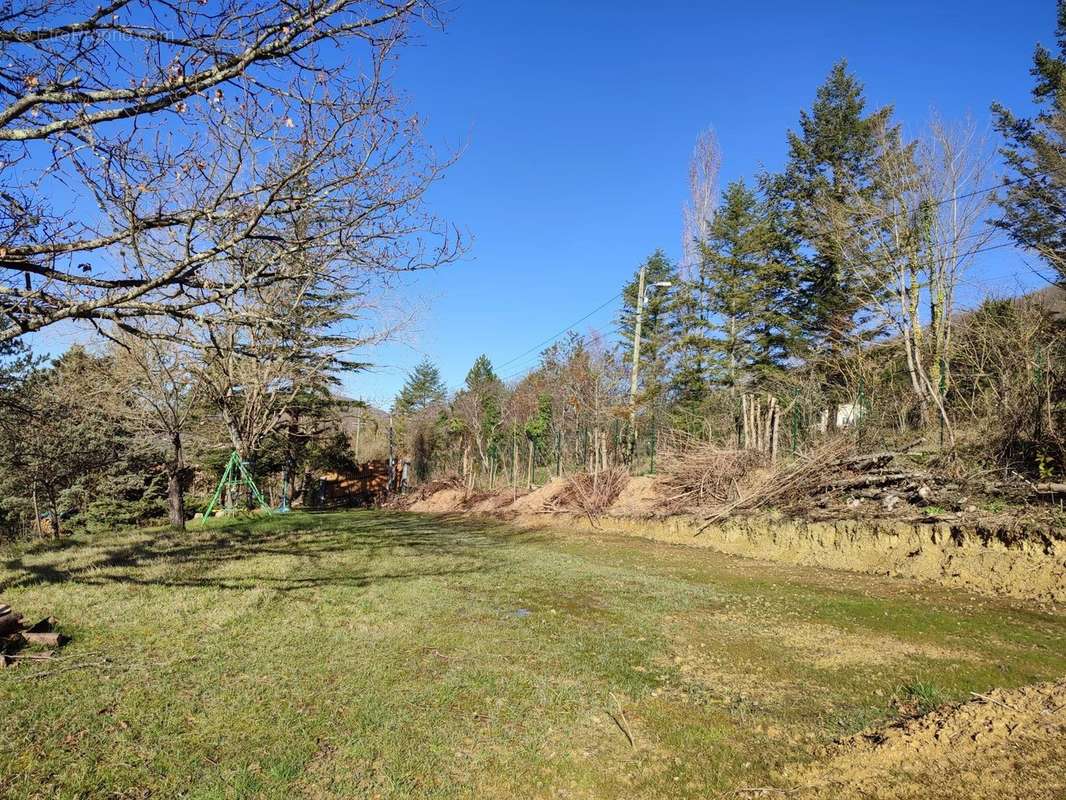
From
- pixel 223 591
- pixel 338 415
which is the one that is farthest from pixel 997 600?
pixel 338 415

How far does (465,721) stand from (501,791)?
0.70 meters

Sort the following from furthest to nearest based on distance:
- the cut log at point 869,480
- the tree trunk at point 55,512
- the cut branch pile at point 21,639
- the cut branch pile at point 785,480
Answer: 1. the tree trunk at point 55,512
2. the cut branch pile at point 785,480
3. the cut log at point 869,480
4. the cut branch pile at point 21,639

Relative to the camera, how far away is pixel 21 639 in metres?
3.92

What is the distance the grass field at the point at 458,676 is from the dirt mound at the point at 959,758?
23 centimetres

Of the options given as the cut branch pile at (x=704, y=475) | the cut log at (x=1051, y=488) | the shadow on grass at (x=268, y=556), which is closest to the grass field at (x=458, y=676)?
the shadow on grass at (x=268, y=556)

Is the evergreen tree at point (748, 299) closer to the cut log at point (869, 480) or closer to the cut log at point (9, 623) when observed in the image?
the cut log at point (869, 480)

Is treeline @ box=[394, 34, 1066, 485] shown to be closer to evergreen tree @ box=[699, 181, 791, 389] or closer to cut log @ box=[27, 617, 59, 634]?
evergreen tree @ box=[699, 181, 791, 389]

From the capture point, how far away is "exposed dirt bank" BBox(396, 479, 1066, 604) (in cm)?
652

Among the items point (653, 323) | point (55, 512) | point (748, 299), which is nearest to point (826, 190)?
point (748, 299)

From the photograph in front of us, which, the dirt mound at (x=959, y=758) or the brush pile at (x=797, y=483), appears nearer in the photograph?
the dirt mound at (x=959, y=758)

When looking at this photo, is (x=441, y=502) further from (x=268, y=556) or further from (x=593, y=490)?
(x=268, y=556)

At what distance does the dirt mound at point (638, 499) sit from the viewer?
44.6 ft

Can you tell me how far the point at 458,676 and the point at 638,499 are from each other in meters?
11.2

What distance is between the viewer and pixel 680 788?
2.65m
